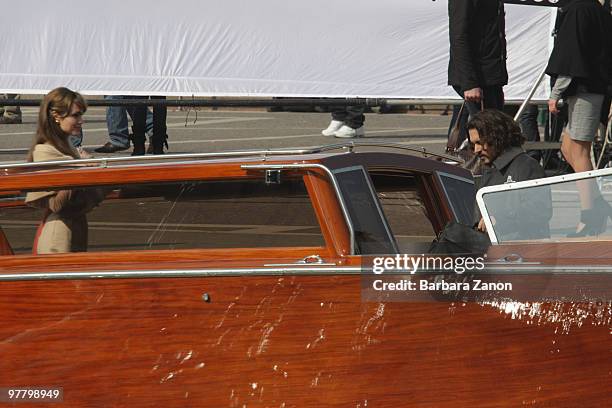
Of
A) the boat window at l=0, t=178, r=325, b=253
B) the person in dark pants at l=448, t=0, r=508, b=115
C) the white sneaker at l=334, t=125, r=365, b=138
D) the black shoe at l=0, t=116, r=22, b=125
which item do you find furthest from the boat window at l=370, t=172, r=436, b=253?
the black shoe at l=0, t=116, r=22, b=125

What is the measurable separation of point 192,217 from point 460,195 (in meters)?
1.27

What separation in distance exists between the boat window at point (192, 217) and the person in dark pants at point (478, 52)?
13.1 ft

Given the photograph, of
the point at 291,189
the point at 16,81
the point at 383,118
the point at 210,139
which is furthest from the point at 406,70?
the point at 383,118

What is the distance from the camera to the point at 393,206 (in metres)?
5.33

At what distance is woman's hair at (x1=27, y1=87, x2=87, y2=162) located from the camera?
6.13 meters

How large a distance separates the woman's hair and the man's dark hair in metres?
1.94

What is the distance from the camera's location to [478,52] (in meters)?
8.90

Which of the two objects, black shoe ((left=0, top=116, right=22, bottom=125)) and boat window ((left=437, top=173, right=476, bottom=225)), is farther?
black shoe ((left=0, top=116, right=22, bottom=125))

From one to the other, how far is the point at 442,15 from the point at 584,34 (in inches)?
38.0

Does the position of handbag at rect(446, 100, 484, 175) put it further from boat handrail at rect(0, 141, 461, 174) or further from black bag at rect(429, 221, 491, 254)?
black bag at rect(429, 221, 491, 254)

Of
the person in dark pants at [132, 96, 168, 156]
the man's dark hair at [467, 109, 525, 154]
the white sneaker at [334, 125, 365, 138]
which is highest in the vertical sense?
the man's dark hair at [467, 109, 525, 154]

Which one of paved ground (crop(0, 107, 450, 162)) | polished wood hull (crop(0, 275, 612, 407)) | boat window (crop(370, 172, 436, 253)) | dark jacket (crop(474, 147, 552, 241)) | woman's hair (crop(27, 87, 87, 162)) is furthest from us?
paved ground (crop(0, 107, 450, 162))

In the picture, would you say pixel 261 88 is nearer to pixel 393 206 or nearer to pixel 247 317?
pixel 393 206

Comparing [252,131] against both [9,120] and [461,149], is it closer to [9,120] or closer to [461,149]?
[9,120]
